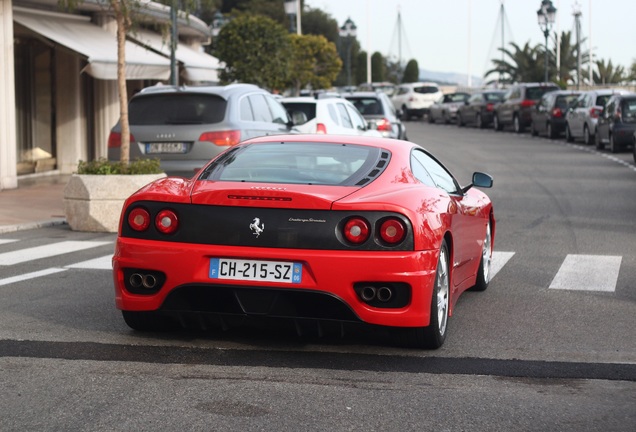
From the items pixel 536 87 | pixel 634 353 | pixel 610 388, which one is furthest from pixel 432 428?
pixel 536 87

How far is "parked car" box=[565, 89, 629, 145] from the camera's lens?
35.0 m

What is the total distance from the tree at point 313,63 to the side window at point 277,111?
35.1 m

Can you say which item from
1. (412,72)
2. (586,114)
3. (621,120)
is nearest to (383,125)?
(621,120)

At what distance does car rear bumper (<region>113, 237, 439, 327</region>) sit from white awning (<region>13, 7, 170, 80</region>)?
51.5 feet

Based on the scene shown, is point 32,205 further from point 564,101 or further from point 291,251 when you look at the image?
point 564,101

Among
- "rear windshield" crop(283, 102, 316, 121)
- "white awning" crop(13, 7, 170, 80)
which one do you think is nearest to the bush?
"rear windshield" crop(283, 102, 316, 121)

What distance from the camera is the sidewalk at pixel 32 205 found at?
50.6ft

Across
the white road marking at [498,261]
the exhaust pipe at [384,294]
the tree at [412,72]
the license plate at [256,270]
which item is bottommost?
the white road marking at [498,261]

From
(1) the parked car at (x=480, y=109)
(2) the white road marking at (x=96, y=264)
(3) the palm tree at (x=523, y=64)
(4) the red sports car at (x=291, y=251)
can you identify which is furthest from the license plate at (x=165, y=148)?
(3) the palm tree at (x=523, y=64)

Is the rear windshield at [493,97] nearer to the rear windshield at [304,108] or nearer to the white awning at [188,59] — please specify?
the white awning at [188,59]

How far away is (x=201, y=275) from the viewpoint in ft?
23.1

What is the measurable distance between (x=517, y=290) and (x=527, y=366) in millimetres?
3114

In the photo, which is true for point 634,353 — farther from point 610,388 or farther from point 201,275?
point 201,275

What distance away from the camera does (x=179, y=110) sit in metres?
16.6
